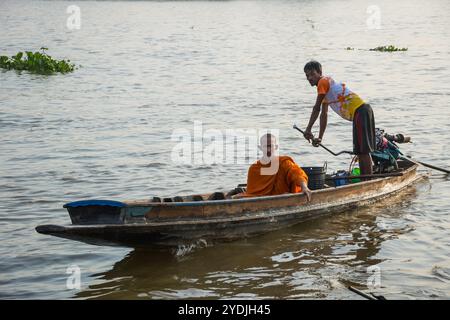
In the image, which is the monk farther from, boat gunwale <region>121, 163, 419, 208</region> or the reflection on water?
the reflection on water

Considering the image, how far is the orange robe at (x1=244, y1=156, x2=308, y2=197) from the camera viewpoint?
8.41 metres

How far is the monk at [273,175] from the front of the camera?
830 cm

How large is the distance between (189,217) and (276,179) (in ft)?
4.06

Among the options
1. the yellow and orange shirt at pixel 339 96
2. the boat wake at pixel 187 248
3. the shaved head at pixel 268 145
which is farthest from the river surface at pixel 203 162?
the yellow and orange shirt at pixel 339 96

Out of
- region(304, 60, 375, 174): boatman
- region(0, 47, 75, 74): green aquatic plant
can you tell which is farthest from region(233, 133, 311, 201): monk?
region(0, 47, 75, 74): green aquatic plant

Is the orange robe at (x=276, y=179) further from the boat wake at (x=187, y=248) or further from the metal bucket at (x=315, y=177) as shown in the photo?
the boat wake at (x=187, y=248)

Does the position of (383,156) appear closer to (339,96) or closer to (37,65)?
(339,96)

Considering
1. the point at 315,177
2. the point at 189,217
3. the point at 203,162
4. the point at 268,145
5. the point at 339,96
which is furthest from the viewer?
the point at 203,162

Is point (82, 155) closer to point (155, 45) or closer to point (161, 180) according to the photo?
point (161, 180)

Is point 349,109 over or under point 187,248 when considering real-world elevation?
over

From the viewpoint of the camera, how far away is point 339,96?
9.91 meters

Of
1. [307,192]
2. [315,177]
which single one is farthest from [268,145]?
[315,177]
